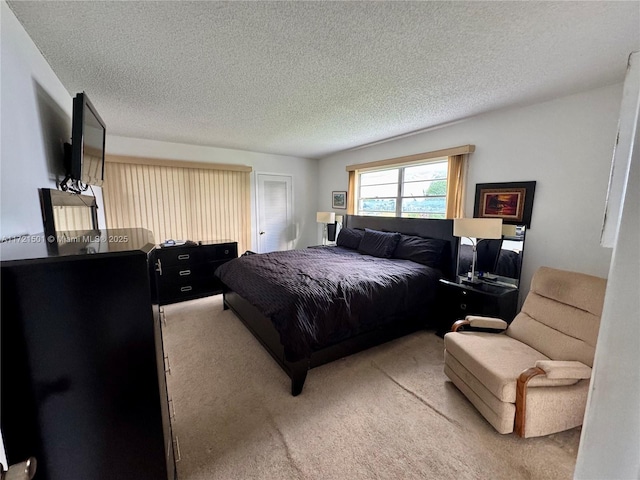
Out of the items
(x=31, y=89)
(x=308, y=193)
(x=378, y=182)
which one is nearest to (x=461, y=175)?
(x=378, y=182)

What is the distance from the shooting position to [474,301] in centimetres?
256

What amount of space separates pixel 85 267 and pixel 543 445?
2500 millimetres

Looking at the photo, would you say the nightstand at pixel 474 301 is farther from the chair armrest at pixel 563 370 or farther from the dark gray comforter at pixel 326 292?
the chair armrest at pixel 563 370

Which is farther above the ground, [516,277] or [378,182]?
[378,182]

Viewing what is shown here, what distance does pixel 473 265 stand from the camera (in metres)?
2.80

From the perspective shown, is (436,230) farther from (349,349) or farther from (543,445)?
(543,445)

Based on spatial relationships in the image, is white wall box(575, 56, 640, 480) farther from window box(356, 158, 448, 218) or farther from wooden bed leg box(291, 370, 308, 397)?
window box(356, 158, 448, 218)

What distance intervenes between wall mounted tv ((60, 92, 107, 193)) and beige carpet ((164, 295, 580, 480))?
166 cm

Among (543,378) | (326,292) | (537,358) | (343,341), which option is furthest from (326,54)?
(537,358)

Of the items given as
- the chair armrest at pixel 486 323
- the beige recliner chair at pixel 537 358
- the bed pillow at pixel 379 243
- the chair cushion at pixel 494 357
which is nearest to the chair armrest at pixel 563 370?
the beige recliner chair at pixel 537 358

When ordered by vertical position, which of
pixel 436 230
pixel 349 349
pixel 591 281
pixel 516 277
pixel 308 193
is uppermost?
pixel 308 193

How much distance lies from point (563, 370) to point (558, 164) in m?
1.94

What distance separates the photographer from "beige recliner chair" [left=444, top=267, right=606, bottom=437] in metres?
1.55

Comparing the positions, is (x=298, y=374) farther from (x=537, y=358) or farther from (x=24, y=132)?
(x=24, y=132)
